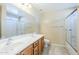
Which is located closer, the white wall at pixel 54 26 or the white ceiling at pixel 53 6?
the white ceiling at pixel 53 6

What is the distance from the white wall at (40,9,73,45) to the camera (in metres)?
2.04

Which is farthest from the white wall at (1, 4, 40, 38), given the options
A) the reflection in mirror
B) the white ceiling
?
the white ceiling

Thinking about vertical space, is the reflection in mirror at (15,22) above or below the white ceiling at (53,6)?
below

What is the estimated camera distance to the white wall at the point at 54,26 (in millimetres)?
2043

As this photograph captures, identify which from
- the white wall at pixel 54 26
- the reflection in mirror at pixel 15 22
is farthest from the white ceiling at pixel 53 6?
the reflection in mirror at pixel 15 22

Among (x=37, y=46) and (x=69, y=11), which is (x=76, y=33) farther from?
(x=37, y=46)

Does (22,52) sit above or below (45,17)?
below

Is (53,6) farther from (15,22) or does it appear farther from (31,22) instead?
(15,22)

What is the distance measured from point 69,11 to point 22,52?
3.23 ft

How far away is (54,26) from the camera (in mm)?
2104

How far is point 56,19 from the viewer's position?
209 centimetres

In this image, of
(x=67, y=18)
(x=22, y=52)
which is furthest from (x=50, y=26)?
(x=22, y=52)

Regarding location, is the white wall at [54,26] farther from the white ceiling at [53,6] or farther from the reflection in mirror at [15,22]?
the reflection in mirror at [15,22]

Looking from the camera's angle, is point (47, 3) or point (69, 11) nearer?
point (47, 3)
